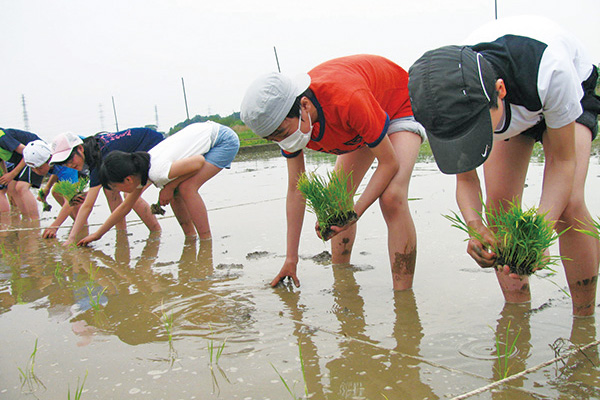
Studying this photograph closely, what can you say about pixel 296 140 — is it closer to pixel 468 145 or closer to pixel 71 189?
pixel 468 145

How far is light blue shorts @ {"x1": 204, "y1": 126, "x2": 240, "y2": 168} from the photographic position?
5.52 m

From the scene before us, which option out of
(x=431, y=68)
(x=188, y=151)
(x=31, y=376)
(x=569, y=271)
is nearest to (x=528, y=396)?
(x=569, y=271)

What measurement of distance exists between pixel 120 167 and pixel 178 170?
550mm

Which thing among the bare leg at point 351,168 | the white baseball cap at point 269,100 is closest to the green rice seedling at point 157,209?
the bare leg at point 351,168

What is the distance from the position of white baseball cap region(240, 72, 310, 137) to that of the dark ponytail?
7.64 ft

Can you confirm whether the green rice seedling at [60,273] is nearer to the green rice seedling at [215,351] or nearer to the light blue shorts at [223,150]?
the light blue shorts at [223,150]

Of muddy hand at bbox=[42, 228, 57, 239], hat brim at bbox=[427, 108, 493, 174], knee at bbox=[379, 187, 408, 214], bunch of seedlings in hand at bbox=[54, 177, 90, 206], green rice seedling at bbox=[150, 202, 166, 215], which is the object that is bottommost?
muddy hand at bbox=[42, 228, 57, 239]

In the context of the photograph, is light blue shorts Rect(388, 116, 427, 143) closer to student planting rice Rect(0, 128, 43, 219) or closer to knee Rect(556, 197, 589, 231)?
knee Rect(556, 197, 589, 231)

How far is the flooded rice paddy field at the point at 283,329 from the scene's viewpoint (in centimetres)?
207

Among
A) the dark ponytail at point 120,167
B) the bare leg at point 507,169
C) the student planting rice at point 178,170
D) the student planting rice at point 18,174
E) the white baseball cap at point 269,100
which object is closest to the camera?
the bare leg at point 507,169

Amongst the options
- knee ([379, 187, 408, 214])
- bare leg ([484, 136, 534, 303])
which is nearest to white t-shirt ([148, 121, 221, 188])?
knee ([379, 187, 408, 214])

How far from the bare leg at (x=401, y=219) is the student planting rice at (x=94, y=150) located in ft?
10.9

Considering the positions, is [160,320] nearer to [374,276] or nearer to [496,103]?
[374,276]

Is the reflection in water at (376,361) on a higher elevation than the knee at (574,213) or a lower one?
lower
